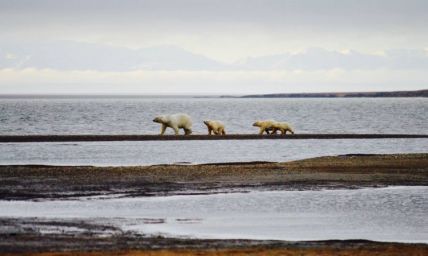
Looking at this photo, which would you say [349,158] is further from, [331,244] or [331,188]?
[331,244]

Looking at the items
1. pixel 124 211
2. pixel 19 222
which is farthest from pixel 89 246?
pixel 124 211

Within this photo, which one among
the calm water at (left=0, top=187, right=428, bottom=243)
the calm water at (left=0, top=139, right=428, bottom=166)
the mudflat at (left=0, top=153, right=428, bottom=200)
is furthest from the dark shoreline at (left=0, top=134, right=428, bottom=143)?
the calm water at (left=0, top=187, right=428, bottom=243)

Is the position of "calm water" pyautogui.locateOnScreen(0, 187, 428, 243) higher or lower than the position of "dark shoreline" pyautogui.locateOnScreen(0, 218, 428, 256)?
lower

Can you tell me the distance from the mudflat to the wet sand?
0.08 feet

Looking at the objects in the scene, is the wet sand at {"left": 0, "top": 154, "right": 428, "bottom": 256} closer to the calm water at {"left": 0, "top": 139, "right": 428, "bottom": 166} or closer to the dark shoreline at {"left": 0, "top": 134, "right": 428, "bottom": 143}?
the calm water at {"left": 0, "top": 139, "right": 428, "bottom": 166}

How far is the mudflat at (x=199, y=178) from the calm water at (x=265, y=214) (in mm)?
1610

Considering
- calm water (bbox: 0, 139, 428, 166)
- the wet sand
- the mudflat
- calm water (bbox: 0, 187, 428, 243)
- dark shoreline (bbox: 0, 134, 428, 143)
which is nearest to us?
the wet sand

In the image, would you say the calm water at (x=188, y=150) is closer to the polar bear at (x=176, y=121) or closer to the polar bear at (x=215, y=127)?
the polar bear at (x=176, y=121)

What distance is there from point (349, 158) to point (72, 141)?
738 inches

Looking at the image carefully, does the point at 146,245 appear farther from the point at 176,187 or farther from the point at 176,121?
the point at 176,121

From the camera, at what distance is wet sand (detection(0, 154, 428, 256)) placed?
16.2 m

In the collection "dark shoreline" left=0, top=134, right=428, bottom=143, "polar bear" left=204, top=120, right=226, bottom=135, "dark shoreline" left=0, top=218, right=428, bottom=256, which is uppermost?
"dark shoreline" left=0, top=218, right=428, bottom=256

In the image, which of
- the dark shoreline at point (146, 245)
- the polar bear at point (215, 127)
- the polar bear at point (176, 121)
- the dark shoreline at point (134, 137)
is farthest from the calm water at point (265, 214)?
the polar bear at point (215, 127)

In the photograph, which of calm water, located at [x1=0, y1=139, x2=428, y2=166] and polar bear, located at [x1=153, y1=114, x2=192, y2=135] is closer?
calm water, located at [x1=0, y1=139, x2=428, y2=166]
